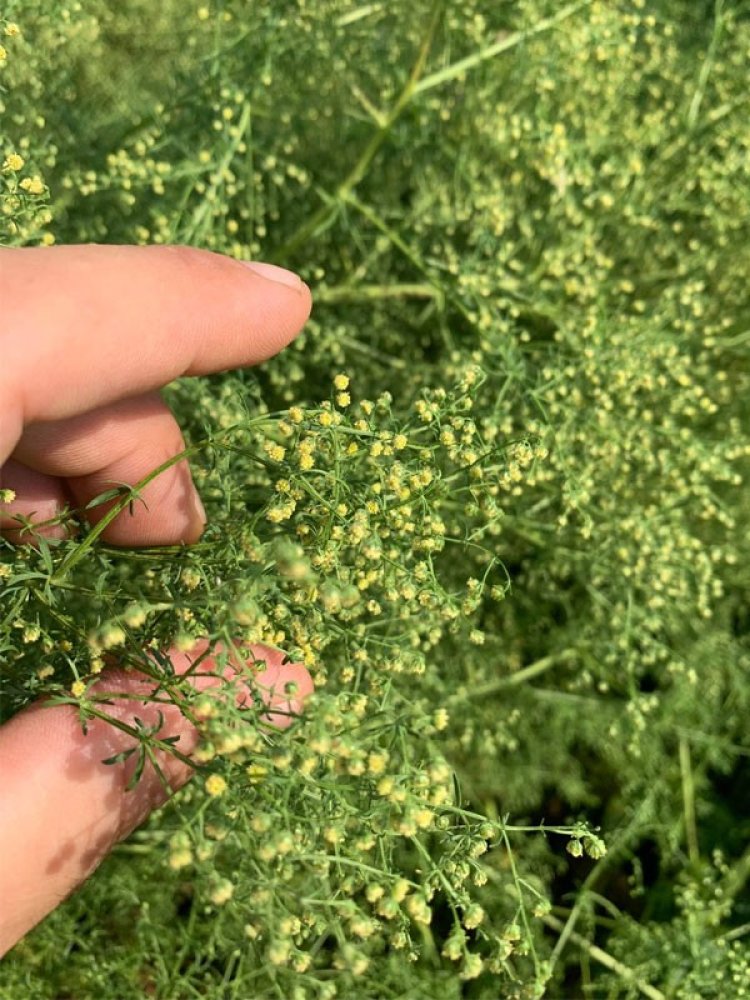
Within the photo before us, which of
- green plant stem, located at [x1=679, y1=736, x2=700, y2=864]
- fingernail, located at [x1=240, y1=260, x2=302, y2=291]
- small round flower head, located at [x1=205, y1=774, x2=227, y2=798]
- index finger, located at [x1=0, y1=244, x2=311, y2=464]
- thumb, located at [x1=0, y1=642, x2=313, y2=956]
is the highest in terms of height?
index finger, located at [x1=0, y1=244, x2=311, y2=464]

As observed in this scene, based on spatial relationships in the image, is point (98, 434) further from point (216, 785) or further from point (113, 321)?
point (216, 785)

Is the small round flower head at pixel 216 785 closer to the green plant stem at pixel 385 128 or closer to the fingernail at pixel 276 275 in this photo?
the fingernail at pixel 276 275

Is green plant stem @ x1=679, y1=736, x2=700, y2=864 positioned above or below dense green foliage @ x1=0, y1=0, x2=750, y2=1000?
below

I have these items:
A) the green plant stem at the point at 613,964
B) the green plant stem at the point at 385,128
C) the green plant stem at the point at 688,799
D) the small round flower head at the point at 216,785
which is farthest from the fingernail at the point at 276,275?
the green plant stem at the point at 688,799

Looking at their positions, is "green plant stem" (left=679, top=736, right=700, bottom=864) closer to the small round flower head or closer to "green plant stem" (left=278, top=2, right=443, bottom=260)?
"green plant stem" (left=278, top=2, right=443, bottom=260)

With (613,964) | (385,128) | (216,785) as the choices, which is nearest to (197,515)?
(216,785)

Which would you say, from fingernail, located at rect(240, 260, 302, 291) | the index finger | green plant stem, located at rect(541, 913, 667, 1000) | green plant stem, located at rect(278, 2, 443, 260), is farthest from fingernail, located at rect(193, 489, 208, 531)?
green plant stem, located at rect(541, 913, 667, 1000)

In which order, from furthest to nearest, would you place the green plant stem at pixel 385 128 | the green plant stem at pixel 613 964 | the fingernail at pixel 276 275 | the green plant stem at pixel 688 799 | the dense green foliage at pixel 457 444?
the green plant stem at pixel 688 799, the green plant stem at pixel 613 964, the green plant stem at pixel 385 128, the fingernail at pixel 276 275, the dense green foliage at pixel 457 444
